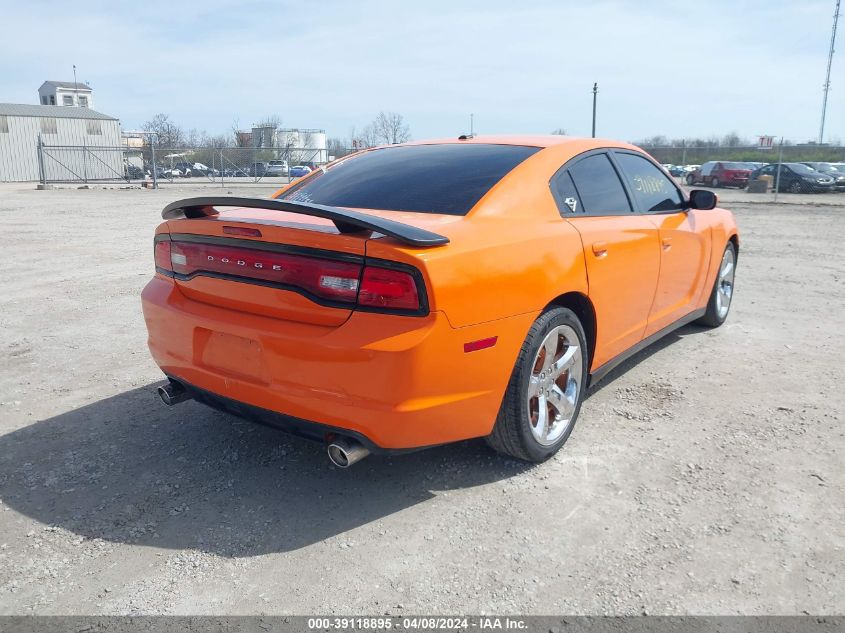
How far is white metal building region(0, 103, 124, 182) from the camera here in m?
36.0

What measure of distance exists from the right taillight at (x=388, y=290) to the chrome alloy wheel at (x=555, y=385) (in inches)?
31.8

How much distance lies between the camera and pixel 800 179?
26.5m

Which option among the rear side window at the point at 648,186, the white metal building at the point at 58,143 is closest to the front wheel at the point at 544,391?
the rear side window at the point at 648,186

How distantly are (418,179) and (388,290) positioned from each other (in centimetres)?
111

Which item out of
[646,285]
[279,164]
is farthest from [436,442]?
[279,164]

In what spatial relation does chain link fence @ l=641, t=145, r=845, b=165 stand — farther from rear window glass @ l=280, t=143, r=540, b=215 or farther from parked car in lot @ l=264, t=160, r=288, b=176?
rear window glass @ l=280, t=143, r=540, b=215

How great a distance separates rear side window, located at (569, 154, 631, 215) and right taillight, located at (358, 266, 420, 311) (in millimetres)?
1485

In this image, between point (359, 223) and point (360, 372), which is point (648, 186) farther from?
point (360, 372)

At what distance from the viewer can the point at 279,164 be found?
37.3 m

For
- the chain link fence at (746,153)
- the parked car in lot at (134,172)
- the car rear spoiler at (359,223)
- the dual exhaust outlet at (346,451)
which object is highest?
the chain link fence at (746,153)

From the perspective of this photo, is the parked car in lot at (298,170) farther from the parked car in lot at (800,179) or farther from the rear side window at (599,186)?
the rear side window at (599,186)

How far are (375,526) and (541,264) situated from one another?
1.32 meters

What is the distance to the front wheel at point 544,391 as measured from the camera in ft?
9.86

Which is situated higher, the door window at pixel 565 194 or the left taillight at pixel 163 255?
the door window at pixel 565 194
